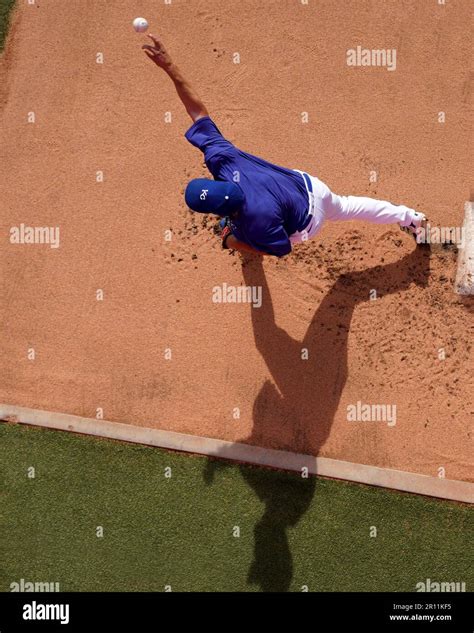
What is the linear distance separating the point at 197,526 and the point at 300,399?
5.86ft

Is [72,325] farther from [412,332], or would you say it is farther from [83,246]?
[412,332]

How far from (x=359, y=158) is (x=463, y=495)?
3.73 meters

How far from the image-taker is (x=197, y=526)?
21.4 feet

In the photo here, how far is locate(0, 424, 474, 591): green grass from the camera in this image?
6.29m

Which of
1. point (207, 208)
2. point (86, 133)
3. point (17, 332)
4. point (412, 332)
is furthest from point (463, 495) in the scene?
point (86, 133)

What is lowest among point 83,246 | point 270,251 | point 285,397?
point 285,397

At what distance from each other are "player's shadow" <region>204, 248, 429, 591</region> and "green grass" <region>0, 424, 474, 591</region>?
22mm

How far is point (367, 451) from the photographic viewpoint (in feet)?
20.9

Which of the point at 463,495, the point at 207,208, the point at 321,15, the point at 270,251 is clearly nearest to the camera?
the point at 207,208
